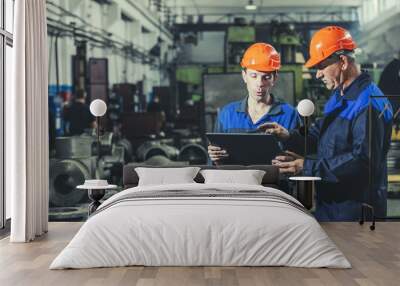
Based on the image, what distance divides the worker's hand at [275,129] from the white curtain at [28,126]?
2921 millimetres

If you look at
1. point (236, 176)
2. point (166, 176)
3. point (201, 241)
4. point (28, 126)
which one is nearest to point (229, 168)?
point (236, 176)

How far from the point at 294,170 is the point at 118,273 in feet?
13.1

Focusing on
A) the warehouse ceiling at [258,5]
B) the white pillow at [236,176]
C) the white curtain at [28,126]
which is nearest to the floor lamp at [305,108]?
the white pillow at [236,176]

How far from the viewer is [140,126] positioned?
859 centimetres

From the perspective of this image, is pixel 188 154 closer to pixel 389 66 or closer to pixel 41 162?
pixel 41 162

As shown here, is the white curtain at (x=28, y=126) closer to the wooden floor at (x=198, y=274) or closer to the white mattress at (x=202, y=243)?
the wooden floor at (x=198, y=274)

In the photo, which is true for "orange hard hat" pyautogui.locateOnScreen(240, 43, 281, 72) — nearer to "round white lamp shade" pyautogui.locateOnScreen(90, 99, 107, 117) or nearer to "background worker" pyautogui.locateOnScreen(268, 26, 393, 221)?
"background worker" pyautogui.locateOnScreen(268, 26, 393, 221)

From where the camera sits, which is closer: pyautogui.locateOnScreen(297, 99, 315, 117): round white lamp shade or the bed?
the bed

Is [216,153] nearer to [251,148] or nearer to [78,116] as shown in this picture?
[251,148]

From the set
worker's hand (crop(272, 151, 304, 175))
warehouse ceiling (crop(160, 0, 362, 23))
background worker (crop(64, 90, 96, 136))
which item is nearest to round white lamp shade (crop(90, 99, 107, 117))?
background worker (crop(64, 90, 96, 136))

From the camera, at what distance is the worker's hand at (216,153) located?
8516mm

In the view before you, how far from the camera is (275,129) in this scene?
28.0 feet

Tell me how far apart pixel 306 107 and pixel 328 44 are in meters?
1.03

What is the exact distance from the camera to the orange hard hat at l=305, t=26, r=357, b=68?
8.56 metres
